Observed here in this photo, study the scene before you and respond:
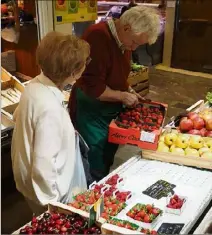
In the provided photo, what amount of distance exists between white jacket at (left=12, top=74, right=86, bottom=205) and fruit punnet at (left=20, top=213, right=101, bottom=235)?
208mm

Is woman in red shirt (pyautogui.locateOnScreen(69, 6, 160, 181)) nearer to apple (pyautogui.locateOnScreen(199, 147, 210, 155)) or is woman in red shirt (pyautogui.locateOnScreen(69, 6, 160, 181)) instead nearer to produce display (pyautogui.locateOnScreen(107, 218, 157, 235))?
apple (pyautogui.locateOnScreen(199, 147, 210, 155))

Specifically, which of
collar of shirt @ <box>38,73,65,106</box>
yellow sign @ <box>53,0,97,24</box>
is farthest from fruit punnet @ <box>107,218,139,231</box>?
yellow sign @ <box>53,0,97,24</box>

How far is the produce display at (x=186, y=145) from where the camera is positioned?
2343 mm

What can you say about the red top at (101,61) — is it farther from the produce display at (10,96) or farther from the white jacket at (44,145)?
the produce display at (10,96)

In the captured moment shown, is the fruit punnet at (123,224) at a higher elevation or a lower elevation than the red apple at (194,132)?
higher

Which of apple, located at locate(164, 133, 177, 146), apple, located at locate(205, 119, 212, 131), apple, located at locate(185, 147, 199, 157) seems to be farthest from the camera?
apple, located at locate(205, 119, 212, 131)

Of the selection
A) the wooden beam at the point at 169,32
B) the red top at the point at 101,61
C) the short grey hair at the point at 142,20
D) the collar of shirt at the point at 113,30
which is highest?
the short grey hair at the point at 142,20

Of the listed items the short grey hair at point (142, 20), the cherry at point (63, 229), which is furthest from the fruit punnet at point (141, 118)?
the cherry at point (63, 229)

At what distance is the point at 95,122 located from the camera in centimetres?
271

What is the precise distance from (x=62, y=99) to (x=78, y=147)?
1.04 feet

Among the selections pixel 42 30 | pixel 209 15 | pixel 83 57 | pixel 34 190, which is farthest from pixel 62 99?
pixel 209 15

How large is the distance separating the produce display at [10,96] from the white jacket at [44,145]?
1546 millimetres

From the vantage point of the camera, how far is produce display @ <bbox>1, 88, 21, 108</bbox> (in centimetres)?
345

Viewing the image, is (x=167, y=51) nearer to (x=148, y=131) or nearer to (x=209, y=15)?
(x=209, y=15)
